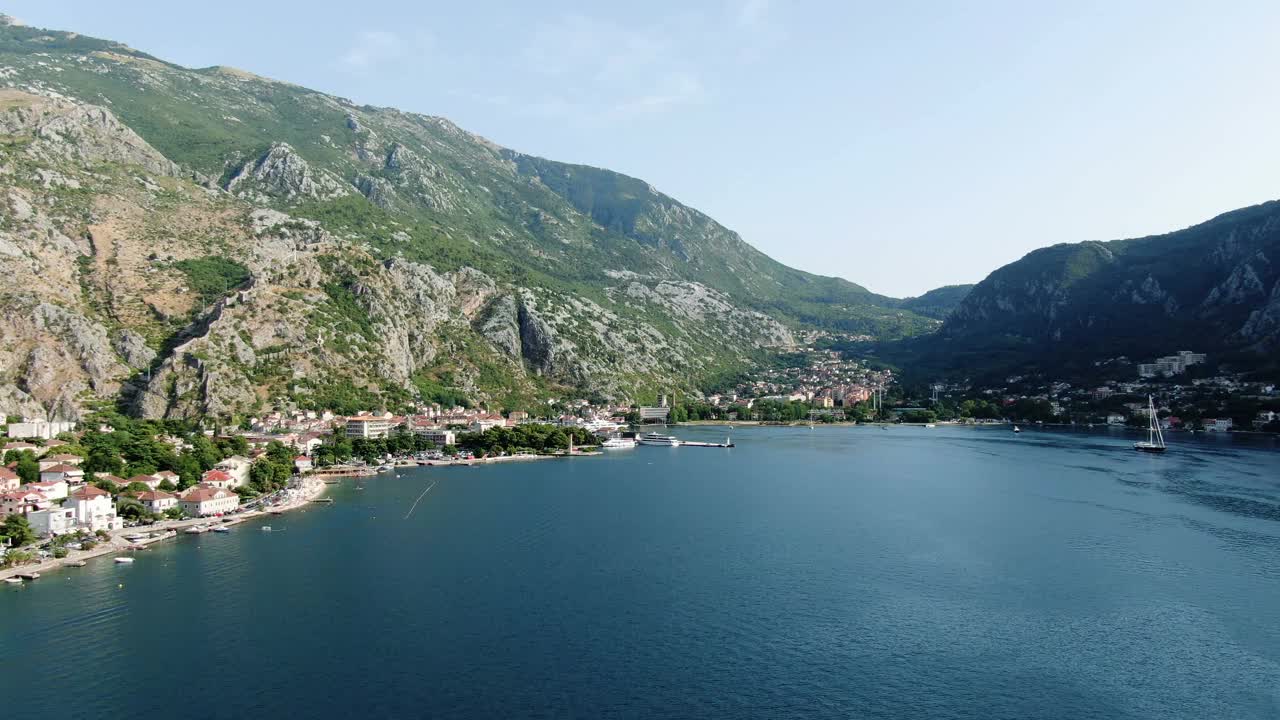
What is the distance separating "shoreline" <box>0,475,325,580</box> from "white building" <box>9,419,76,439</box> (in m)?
26.8

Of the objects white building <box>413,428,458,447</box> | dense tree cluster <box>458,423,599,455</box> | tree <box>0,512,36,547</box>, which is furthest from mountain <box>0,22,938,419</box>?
tree <box>0,512,36,547</box>

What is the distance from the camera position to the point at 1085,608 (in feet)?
116

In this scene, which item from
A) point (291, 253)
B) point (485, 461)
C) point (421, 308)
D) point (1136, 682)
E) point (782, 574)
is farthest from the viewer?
point (421, 308)

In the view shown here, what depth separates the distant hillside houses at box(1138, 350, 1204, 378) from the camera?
16038 cm

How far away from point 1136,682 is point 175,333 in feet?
367

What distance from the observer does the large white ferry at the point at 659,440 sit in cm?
12672

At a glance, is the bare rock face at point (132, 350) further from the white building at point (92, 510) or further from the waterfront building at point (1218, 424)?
the waterfront building at point (1218, 424)

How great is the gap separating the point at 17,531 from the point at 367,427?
2310 inches

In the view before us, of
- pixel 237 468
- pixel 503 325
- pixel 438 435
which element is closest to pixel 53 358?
pixel 237 468

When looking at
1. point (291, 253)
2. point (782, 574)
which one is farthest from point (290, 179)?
point (782, 574)

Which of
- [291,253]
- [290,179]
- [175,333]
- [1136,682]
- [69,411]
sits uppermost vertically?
[290,179]

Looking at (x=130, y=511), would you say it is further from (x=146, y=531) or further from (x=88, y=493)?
(x=146, y=531)

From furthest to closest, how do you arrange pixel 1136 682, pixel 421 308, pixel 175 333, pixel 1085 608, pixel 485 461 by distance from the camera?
1. pixel 421 308
2. pixel 175 333
3. pixel 485 461
4. pixel 1085 608
5. pixel 1136 682

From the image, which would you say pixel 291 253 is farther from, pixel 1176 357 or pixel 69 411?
pixel 1176 357
